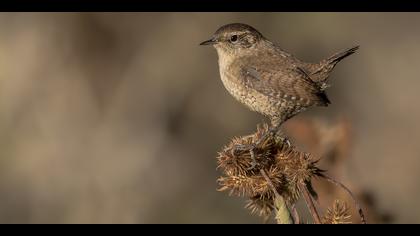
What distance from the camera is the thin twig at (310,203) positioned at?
119 inches

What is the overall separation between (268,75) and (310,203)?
6.33 ft

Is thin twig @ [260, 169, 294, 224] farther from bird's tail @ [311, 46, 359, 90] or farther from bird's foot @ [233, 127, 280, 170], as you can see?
bird's tail @ [311, 46, 359, 90]

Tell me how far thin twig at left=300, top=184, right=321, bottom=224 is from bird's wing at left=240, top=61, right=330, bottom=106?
4.95ft

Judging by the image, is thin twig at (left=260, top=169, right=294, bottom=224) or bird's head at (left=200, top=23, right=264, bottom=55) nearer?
thin twig at (left=260, top=169, right=294, bottom=224)

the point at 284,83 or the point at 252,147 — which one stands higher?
the point at 252,147

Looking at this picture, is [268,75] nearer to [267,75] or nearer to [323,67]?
[267,75]

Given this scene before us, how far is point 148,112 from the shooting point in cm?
800

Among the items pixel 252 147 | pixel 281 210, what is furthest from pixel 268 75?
pixel 281 210

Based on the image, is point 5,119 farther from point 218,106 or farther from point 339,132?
point 339,132

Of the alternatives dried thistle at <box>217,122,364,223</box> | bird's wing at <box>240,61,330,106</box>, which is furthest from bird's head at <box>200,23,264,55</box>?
dried thistle at <box>217,122,364,223</box>

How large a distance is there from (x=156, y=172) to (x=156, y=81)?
969 millimetres

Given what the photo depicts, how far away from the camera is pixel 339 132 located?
181 inches

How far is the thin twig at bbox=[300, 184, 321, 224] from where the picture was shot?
3.02 m
